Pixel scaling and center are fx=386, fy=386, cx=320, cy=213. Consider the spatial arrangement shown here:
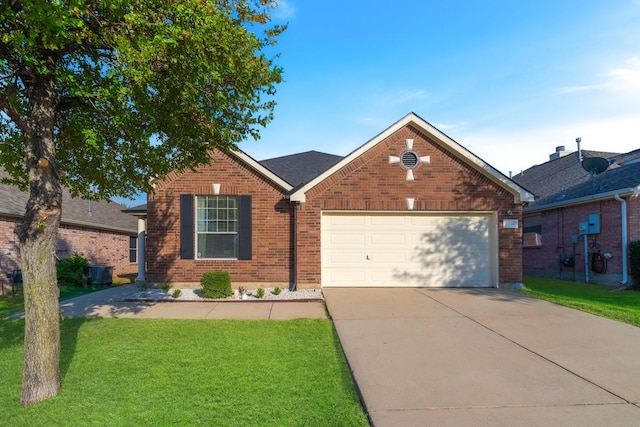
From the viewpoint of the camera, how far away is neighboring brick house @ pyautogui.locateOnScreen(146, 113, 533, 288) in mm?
10914

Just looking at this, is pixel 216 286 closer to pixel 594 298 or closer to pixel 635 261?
pixel 594 298

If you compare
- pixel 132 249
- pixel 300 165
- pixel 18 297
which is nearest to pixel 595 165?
pixel 300 165

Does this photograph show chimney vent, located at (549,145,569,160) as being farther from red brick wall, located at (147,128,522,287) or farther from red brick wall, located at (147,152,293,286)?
red brick wall, located at (147,152,293,286)

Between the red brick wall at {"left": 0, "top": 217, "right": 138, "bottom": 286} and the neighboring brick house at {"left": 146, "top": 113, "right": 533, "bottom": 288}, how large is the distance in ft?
18.4

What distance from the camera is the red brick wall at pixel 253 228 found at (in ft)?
35.9

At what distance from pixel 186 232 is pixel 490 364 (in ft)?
27.8

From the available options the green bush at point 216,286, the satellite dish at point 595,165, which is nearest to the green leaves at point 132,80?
the green bush at point 216,286

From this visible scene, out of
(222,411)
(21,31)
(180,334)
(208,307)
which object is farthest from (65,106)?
(208,307)

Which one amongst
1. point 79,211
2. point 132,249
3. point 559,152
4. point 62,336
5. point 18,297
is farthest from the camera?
point 559,152

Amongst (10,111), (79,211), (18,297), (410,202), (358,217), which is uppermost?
(10,111)

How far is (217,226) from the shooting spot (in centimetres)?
1109

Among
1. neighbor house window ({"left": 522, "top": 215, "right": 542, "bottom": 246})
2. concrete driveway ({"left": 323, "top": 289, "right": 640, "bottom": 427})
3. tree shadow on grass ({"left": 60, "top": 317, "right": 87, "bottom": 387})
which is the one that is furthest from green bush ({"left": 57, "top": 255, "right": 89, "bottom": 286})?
neighbor house window ({"left": 522, "top": 215, "right": 542, "bottom": 246})

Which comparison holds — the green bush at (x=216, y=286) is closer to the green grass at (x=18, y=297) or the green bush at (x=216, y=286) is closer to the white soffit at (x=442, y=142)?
the white soffit at (x=442, y=142)

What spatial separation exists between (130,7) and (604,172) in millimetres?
16253
